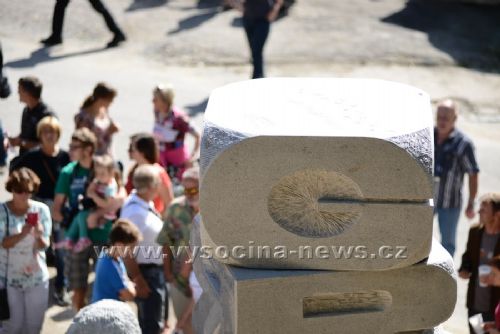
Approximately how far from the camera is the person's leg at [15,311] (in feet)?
23.5

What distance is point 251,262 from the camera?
4.85m

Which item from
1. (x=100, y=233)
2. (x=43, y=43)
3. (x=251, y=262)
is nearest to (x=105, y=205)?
(x=100, y=233)

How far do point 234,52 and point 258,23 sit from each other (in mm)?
1694

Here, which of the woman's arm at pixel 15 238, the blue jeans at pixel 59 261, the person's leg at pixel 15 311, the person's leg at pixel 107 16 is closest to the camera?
the woman's arm at pixel 15 238

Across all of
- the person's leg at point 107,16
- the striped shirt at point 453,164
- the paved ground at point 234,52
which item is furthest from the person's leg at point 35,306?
the person's leg at point 107,16

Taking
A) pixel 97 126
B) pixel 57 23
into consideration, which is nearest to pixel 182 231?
pixel 97 126

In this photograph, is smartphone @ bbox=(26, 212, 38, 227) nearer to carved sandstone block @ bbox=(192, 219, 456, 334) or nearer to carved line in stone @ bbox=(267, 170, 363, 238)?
carved sandstone block @ bbox=(192, 219, 456, 334)

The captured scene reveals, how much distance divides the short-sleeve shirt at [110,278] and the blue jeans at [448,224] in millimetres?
3476

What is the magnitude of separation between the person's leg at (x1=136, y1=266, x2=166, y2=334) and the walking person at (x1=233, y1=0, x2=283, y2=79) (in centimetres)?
652

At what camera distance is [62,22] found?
14672mm

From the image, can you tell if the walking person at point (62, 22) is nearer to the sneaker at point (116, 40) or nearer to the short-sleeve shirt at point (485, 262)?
the sneaker at point (116, 40)

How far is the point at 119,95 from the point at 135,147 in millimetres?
4891

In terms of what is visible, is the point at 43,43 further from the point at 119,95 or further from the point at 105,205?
the point at 105,205

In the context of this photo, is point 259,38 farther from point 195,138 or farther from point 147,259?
point 147,259
